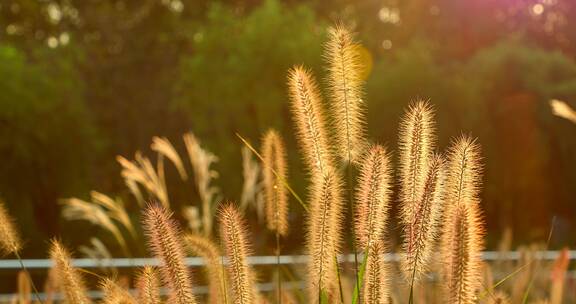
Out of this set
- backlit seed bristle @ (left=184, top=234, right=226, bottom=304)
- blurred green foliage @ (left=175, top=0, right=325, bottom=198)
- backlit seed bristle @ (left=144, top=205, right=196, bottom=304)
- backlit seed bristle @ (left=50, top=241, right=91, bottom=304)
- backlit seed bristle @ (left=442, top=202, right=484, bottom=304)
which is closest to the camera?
backlit seed bristle @ (left=442, top=202, right=484, bottom=304)

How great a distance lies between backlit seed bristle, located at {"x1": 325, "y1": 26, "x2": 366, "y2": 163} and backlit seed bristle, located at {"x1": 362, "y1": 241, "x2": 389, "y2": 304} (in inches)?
7.4

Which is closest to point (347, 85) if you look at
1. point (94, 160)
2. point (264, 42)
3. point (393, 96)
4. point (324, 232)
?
point (324, 232)

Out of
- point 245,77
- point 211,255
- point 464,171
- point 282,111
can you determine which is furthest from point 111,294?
point 245,77

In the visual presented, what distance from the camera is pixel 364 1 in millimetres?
28250

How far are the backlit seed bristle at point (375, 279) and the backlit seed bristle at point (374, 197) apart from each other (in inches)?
1.2

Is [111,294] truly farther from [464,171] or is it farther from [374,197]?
Result: [464,171]

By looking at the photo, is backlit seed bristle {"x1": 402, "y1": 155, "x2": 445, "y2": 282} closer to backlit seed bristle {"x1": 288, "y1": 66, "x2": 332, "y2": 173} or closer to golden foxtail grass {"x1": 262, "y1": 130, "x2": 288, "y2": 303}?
backlit seed bristle {"x1": 288, "y1": 66, "x2": 332, "y2": 173}

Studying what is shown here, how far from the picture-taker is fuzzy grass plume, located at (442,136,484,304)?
4.76 ft

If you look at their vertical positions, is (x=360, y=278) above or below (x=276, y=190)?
below

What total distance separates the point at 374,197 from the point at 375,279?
13 centimetres

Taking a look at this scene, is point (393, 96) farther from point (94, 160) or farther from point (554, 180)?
point (94, 160)

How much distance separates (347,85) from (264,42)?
1398cm

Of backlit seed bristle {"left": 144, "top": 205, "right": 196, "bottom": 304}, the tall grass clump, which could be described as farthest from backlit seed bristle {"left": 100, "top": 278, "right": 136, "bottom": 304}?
backlit seed bristle {"left": 144, "top": 205, "right": 196, "bottom": 304}

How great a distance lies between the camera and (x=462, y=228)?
1.44 meters
